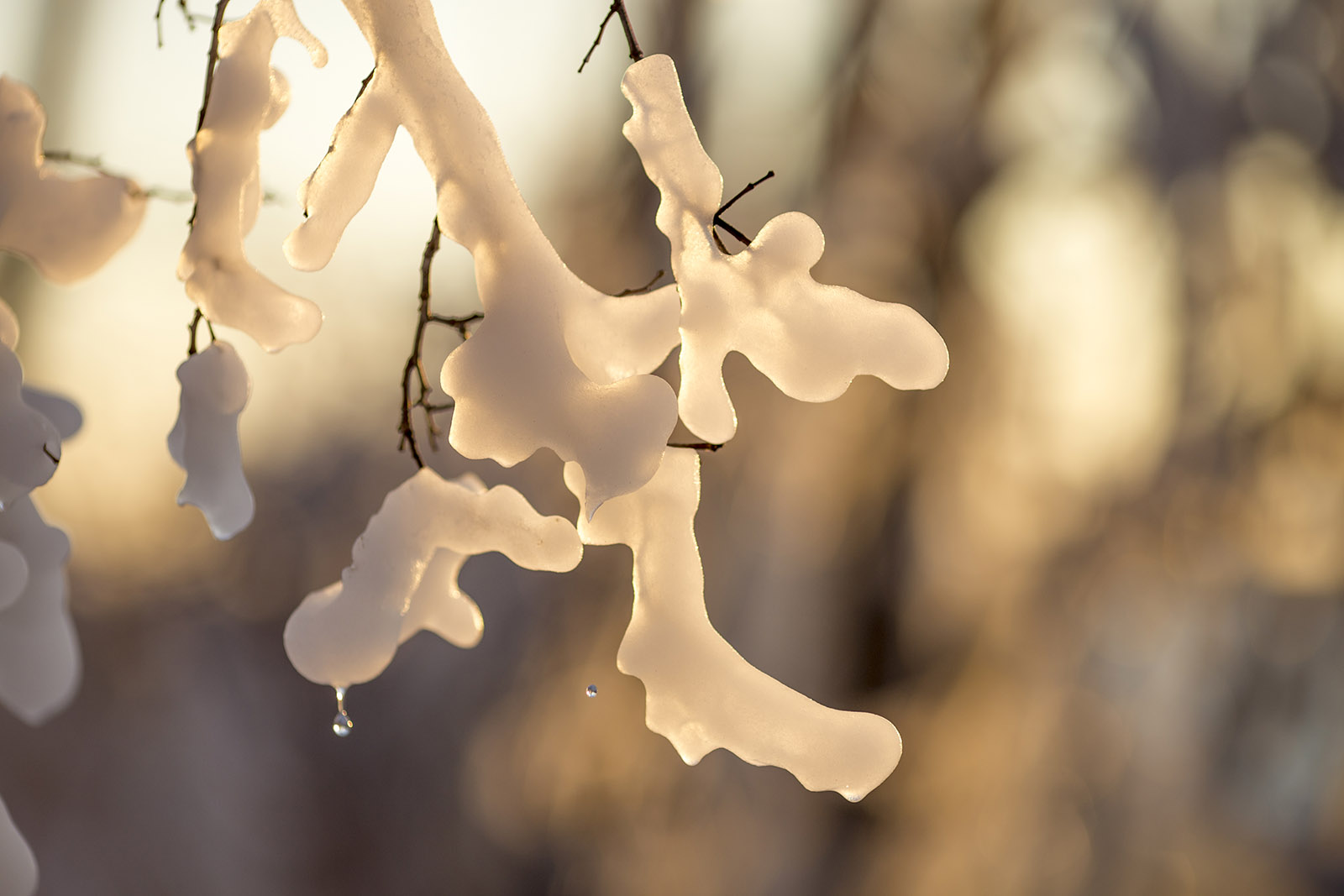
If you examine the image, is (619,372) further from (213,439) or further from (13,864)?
(13,864)

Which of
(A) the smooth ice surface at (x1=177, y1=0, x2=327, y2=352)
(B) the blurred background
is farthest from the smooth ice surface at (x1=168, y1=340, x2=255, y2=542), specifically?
(B) the blurred background

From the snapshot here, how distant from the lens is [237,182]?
10.2 inches

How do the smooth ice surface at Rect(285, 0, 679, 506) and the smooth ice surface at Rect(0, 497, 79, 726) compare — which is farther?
the smooth ice surface at Rect(0, 497, 79, 726)

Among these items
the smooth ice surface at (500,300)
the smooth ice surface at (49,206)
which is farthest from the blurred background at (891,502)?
the smooth ice surface at (500,300)

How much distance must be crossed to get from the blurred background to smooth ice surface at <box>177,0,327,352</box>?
1011mm

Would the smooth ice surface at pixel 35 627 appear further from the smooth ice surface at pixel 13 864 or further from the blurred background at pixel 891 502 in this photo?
the blurred background at pixel 891 502

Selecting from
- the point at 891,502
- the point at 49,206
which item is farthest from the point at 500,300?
the point at 891,502

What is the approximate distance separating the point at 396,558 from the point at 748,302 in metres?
0.11

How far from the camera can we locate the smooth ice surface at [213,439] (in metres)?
0.26

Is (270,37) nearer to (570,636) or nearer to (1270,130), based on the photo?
(570,636)

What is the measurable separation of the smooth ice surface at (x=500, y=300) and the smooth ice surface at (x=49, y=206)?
0.39 feet

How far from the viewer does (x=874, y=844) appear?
50.9 inches

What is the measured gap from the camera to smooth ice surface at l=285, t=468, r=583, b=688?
25 centimetres

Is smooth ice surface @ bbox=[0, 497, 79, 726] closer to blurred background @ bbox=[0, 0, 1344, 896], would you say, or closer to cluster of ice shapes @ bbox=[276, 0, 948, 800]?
cluster of ice shapes @ bbox=[276, 0, 948, 800]
